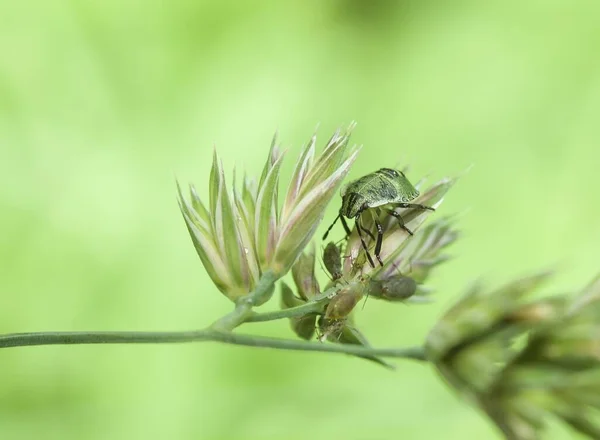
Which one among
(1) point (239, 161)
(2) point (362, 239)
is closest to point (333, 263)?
(2) point (362, 239)

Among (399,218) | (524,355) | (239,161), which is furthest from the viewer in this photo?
(239,161)

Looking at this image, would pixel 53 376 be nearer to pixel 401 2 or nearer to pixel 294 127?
pixel 294 127

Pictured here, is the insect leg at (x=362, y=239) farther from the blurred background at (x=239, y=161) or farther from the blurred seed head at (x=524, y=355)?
the blurred background at (x=239, y=161)

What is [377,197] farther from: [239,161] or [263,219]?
[239,161]

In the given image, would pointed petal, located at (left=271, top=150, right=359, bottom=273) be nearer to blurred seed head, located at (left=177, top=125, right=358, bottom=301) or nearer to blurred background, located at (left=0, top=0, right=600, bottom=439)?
blurred seed head, located at (left=177, top=125, right=358, bottom=301)

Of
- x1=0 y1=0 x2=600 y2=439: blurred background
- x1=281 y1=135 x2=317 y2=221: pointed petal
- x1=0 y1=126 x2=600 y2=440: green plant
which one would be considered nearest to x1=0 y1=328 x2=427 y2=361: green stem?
x1=0 y1=126 x2=600 y2=440: green plant

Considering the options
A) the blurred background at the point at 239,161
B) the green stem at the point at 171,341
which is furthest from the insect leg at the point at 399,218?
the blurred background at the point at 239,161
